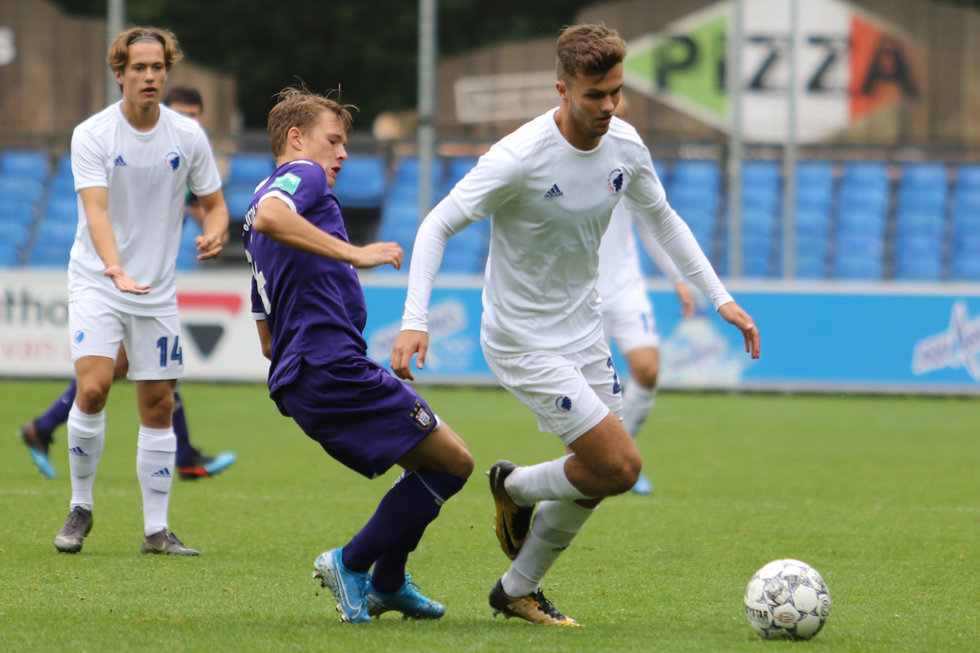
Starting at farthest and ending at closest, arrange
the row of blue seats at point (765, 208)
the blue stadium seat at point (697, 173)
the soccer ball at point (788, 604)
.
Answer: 1. the blue stadium seat at point (697, 173)
2. the row of blue seats at point (765, 208)
3. the soccer ball at point (788, 604)

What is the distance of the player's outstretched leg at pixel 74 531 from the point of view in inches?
224

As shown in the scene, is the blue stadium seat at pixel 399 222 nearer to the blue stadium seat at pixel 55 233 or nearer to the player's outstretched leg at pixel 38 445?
the blue stadium seat at pixel 55 233

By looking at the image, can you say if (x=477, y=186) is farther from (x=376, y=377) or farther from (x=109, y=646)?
(x=109, y=646)

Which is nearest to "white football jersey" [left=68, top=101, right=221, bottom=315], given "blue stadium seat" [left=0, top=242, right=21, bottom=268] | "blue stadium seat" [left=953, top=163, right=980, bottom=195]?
"blue stadium seat" [left=0, top=242, right=21, bottom=268]

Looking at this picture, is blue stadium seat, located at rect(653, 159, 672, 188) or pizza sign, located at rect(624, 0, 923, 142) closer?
blue stadium seat, located at rect(653, 159, 672, 188)

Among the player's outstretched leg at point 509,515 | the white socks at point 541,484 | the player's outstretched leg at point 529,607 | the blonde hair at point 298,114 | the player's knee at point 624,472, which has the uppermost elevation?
the blonde hair at point 298,114

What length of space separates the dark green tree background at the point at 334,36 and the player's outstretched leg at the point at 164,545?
22.5 m

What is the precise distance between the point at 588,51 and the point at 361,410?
1363 mm

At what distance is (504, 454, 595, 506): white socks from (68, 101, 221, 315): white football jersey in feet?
6.58

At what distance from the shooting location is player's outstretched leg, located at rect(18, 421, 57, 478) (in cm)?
796

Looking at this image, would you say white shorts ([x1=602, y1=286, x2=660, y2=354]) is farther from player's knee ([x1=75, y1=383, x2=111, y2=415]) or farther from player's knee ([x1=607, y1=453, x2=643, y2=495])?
player's knee ([x1=607, y1=453, x2=643, y2=495])

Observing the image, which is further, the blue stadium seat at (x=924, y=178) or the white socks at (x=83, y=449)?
the blue stadium seat at (x=924, y=178)

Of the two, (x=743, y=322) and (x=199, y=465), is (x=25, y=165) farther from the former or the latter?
(x=743, y=322)

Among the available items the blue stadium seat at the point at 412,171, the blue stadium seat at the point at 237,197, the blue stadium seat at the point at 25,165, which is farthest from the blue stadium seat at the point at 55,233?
the blue stadium seat at the point at 412,171
